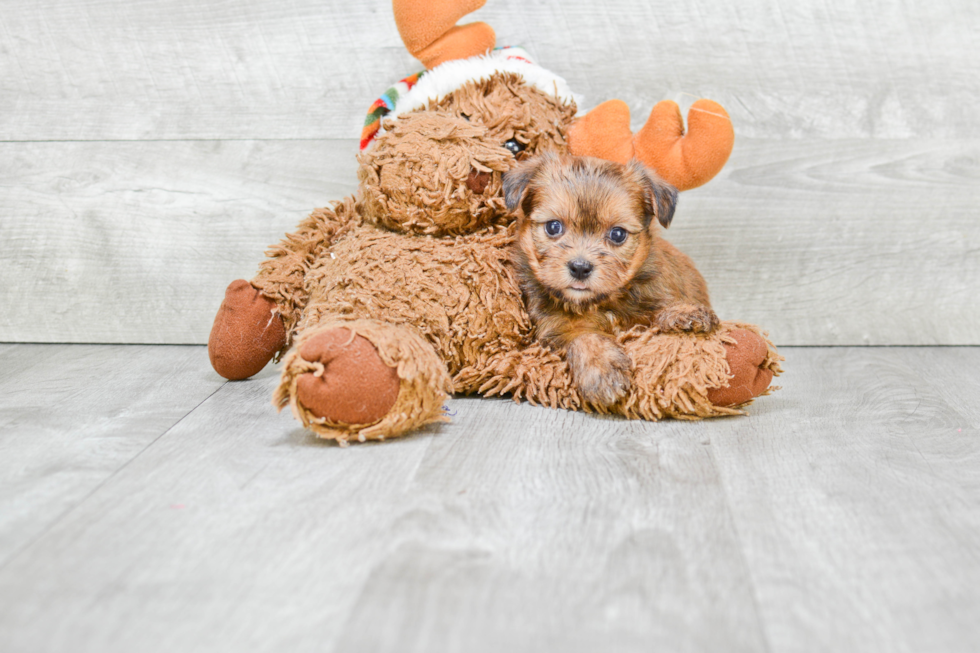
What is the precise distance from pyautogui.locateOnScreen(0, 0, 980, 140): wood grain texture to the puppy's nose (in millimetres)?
918

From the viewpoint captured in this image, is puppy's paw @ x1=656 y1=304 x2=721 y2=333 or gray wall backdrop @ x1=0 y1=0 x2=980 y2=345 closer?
puppy's paw @ x1=656 y1=304 x2=721 y2=333

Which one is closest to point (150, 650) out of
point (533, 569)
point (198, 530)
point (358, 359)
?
point (198, 530)

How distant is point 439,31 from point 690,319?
0.90m

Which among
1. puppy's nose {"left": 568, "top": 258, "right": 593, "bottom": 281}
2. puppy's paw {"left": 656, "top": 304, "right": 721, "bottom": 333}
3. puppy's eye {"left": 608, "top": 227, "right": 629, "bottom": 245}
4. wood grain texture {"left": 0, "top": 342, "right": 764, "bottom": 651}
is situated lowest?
puppy's paw {"left": 656, "top": 304, "right": 721, "bottom": 333}

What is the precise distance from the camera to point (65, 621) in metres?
0.97

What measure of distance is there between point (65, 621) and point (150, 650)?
138 millimetres

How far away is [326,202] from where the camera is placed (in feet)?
8.05

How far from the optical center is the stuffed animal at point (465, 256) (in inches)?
66.6

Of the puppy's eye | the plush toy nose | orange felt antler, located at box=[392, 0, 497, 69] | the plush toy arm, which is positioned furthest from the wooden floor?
orange felt antler, located at box=[392, 0, 497, 69]

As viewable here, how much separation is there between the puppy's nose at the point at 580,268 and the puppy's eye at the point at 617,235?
0.33 ft

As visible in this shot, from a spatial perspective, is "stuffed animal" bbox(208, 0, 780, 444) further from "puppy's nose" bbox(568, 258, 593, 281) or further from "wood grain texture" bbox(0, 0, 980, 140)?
"wood grain texture" bbox(0, 0, 980, 140)

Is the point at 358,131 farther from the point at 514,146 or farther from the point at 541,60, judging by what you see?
the point at 514,146

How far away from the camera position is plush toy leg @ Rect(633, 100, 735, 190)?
1761 mm

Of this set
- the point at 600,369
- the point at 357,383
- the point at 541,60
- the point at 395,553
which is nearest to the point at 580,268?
the point at 600,369
